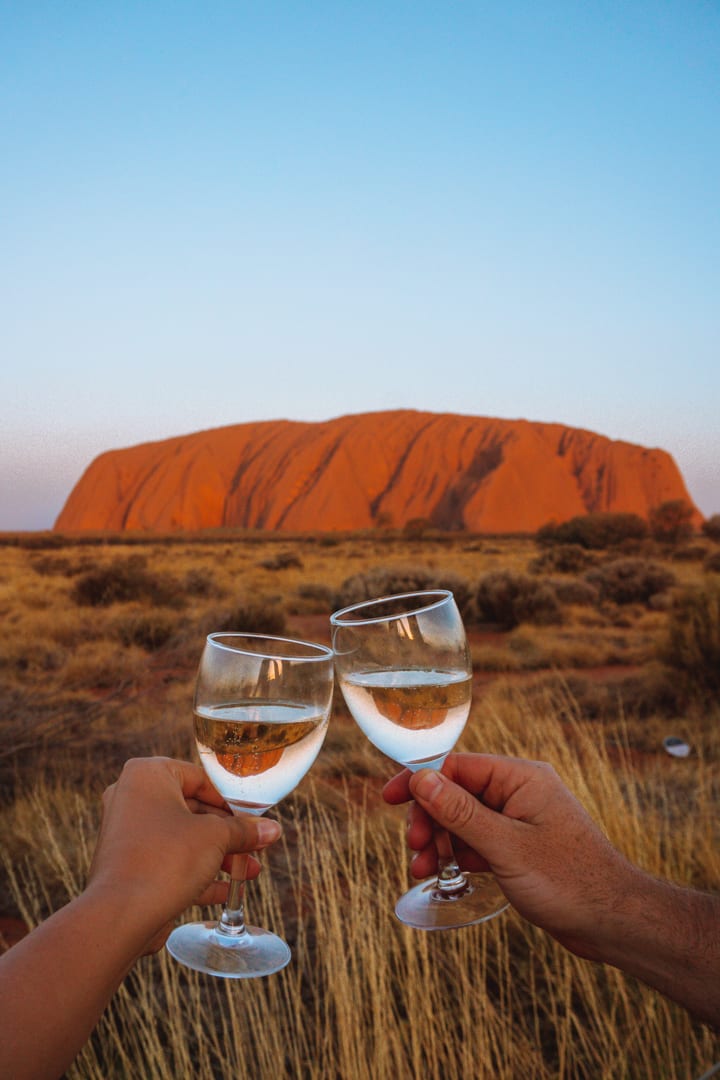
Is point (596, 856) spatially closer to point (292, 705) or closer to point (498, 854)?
point (498, 854)

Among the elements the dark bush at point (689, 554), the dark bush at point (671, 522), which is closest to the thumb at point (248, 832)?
the dark bush at point (689, 554)

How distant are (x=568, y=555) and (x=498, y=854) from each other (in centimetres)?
2482

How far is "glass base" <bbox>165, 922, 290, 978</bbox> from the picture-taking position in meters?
1.31

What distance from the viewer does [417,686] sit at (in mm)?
1372

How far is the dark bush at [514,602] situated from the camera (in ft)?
50.5

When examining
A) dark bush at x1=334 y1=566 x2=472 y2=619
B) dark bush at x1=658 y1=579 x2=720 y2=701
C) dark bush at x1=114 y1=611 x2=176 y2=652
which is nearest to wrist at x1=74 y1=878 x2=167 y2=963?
dark bush at x1=658 y1=579 x2=720 y2=701

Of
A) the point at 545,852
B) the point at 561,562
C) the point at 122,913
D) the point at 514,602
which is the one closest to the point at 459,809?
the point at 545,852

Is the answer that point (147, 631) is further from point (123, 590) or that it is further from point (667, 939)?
point (667, 939)

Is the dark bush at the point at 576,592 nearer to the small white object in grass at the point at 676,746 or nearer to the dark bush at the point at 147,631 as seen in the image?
the dark bush at the point at 147,631

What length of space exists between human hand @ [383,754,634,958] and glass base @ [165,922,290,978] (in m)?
0.32

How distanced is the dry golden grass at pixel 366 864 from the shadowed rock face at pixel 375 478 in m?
44.2

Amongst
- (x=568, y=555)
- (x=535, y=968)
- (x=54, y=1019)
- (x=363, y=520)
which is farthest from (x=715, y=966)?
(x=363, y=520)

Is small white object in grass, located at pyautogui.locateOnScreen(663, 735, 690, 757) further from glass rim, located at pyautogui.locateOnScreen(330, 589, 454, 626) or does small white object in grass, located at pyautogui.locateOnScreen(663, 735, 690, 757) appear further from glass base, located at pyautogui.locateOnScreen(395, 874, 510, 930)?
glass rim, located at pyautogui.locateOnScreen(330, 589, 454, 626)

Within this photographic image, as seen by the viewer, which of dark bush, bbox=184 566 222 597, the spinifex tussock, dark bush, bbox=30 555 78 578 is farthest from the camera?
dark bush, bbox=30 555 78 578
